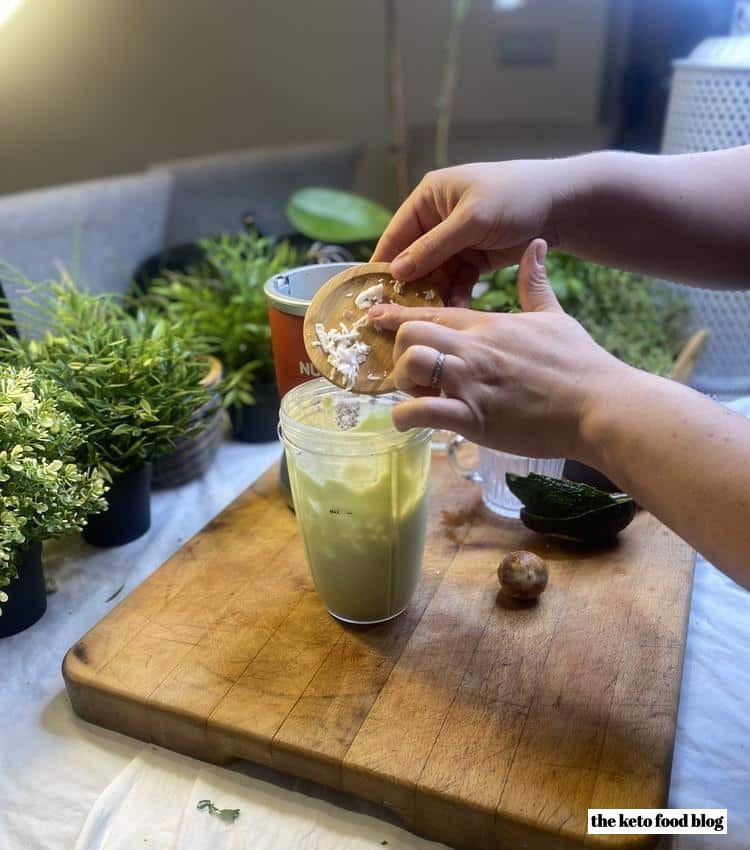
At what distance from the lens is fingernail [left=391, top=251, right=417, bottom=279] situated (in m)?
0.73

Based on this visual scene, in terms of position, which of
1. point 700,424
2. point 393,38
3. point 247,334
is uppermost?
point 393,38

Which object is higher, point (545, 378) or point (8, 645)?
point (545, 378)

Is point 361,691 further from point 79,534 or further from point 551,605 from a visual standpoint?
point 79,534

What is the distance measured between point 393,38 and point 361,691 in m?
1.25

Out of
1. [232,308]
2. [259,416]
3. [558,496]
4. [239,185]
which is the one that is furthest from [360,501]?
[239,185]

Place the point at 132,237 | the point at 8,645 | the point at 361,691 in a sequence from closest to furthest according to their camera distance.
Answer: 1. the point at 361,691
2. the point at 8,645
3. the point at 132,237

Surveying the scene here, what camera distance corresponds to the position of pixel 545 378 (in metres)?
0.58

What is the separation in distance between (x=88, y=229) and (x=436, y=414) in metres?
0.93

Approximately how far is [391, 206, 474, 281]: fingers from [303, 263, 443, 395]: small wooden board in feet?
0.05

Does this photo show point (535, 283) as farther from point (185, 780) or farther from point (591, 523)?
point (185, 780)

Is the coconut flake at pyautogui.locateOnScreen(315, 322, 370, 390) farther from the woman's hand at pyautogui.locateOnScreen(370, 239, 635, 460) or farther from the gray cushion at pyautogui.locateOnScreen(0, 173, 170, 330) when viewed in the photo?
the gray cushion at pyautogui.locateOnScreen(0, 173, 170, 330)

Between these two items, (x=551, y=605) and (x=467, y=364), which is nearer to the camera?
(x=467, y=364)

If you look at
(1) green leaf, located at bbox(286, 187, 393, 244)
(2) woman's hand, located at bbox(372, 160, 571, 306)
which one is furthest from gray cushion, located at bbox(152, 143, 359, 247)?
(2) woman's hand, located at bbox(372, 160, 571, 306)

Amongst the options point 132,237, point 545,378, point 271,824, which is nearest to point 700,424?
point 545,378
